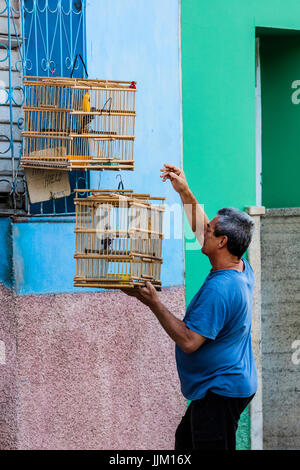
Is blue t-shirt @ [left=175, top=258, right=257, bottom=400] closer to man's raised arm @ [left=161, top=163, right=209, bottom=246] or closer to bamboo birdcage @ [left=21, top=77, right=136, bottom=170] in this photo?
man's raised arm @ [left=161, top=163, right=209, bottom=246]

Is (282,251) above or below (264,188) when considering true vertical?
below

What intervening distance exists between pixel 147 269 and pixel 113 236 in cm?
31

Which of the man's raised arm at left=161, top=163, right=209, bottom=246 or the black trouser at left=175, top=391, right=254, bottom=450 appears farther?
the man's raised arm at left=161, top=163, right=209, bottom=246

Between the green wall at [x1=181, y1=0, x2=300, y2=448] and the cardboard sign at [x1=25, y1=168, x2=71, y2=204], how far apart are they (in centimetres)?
110

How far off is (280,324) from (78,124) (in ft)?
8.45

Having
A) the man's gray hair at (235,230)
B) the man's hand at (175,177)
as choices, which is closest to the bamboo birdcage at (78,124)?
the man's hand at (175,177)

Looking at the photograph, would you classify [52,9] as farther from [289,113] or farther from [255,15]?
[289,113]

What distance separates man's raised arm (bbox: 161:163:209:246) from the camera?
4209mm

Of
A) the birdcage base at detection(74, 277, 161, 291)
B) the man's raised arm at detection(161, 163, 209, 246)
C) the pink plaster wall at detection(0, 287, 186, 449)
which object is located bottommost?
the pink plaster wall at detection(0, 287, 186, 449)

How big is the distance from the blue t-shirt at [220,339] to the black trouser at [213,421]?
52 mm

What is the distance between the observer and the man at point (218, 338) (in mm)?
3631

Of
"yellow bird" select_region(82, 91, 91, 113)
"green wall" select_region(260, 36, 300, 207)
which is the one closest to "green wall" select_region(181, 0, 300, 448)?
"green wall" select_region(260, 36, 300, 207)

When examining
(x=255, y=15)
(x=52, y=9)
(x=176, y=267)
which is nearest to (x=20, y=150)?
(x=52, y=9)

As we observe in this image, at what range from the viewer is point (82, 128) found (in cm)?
477
